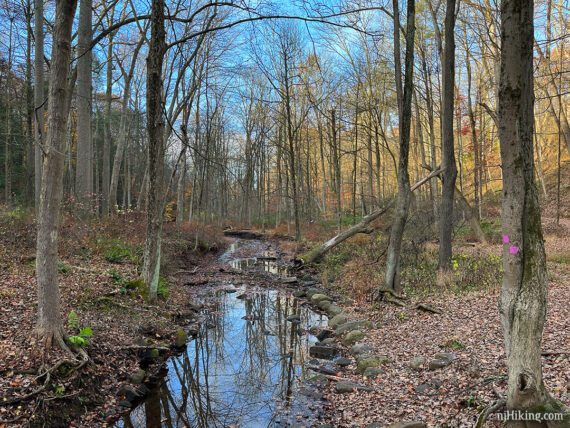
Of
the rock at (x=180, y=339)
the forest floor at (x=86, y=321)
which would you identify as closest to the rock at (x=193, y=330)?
the forest floor at (x=86, y=321)

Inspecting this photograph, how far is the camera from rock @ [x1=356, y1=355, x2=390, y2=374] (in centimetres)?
645

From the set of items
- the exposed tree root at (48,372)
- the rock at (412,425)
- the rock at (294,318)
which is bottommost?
the rock at (294,318)

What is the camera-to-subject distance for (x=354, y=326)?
27.8ft

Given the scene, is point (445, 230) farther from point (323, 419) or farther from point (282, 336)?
point (323, 419)

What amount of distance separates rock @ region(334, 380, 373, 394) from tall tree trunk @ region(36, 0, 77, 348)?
403cm

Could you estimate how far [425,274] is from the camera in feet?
37.1

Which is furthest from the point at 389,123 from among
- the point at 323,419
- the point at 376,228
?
the point at 323,419

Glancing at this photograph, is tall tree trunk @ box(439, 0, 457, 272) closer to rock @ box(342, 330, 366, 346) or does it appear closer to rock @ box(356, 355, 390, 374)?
rock @ box(342, 330, 366, 346)

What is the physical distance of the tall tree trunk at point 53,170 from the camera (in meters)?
A: 4.86

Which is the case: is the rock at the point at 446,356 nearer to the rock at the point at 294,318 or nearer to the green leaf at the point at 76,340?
the rock at the point at 294,318

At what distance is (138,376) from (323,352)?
133 inches

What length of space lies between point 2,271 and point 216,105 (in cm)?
1874

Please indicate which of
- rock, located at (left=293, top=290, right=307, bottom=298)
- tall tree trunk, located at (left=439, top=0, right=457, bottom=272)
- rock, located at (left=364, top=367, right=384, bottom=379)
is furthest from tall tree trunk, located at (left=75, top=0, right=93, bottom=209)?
tall tree trunk, located at (left=439, top=0, right=457, bottom=272)

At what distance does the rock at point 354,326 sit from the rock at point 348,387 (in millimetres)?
2457
